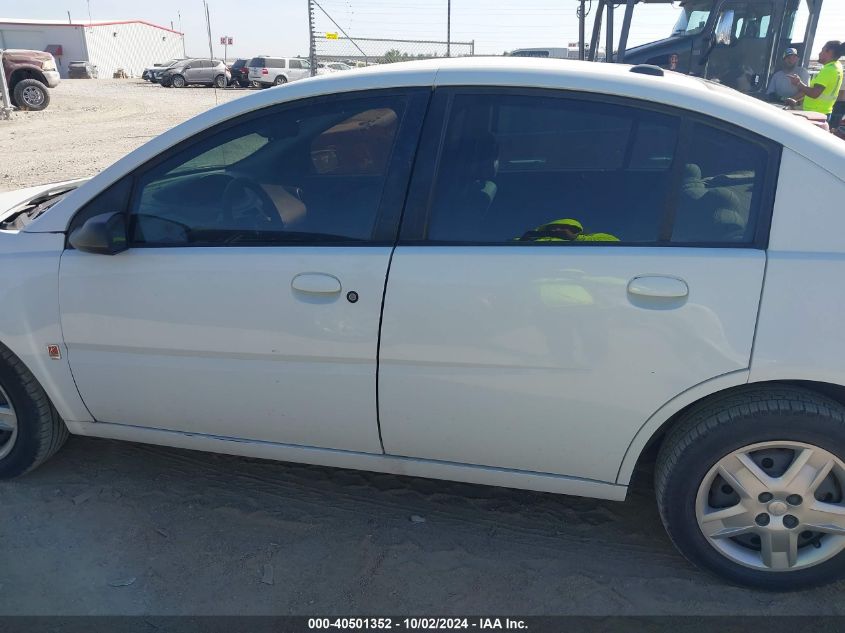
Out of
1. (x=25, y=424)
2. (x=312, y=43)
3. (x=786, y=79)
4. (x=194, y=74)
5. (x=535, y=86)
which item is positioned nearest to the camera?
(x=535, y=86)

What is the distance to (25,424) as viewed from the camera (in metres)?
2.97

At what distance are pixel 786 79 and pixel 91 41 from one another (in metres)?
60.4

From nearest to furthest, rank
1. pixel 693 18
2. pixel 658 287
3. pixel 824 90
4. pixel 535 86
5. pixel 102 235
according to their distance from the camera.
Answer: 1. pixel 658 287
2. pixel 535 86
3. pixel 102 235
4. pixel 824 90
5. pixel 693 18

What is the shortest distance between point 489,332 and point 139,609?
1.62 metres

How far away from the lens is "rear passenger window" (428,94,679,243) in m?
2.30

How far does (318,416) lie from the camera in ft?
8.49

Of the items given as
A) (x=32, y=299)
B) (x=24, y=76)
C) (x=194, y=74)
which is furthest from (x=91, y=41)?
(x=32, y=299)

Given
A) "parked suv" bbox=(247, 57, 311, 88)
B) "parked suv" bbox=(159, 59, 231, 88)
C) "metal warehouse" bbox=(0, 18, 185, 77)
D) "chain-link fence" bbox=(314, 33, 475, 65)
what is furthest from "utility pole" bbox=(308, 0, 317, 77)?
"metal warehouse" bbox=(0, 18, 185, 77)

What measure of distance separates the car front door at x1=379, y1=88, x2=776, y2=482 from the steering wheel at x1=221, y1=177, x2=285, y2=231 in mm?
568

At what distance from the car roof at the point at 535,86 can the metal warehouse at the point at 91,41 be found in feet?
195

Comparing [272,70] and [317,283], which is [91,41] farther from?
[317,283]

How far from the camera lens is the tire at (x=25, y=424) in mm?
2889

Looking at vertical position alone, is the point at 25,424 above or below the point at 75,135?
above

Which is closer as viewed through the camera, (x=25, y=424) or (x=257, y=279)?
(x=257, y=279)
